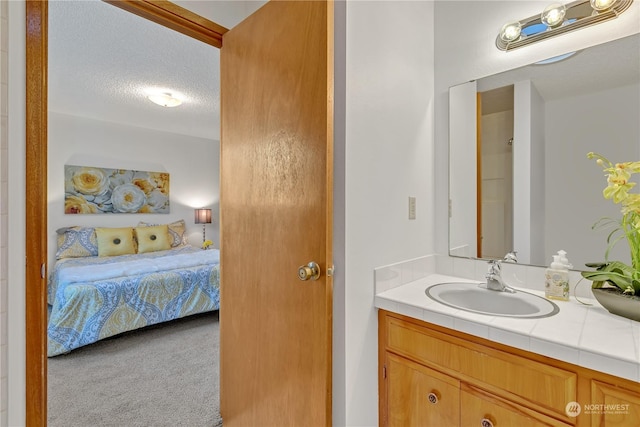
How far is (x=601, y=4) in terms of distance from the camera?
3.97ft

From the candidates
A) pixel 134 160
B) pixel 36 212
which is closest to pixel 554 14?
pixel 36 212

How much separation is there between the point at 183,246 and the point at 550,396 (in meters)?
4.70

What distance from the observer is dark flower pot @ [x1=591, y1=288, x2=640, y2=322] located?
964 mm

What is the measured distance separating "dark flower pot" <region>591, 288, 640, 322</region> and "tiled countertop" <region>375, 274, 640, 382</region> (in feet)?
0.07

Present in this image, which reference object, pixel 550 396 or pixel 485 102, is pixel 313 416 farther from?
pixel 485 102

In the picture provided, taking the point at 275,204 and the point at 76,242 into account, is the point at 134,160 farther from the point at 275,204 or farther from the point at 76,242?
the point at 275,204

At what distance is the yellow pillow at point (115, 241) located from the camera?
3897mm

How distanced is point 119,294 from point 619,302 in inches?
126

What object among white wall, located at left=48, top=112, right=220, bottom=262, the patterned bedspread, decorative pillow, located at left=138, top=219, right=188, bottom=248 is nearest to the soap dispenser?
the patterned bedspread

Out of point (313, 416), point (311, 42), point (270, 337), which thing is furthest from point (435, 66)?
point (313, 416)

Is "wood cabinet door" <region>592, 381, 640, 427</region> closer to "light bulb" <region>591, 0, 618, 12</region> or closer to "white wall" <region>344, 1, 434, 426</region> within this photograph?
"white wall" <region>344, 1, 434, 426</region>

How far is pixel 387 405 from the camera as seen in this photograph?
4.11ft

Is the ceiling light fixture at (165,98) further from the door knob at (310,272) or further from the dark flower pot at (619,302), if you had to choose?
the dark flower pot at (619,302)

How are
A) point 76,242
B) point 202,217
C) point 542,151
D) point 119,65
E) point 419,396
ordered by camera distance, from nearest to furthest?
point 419,396 < point 542,151 < point 119,65 < point 76,242 < point 202,217
